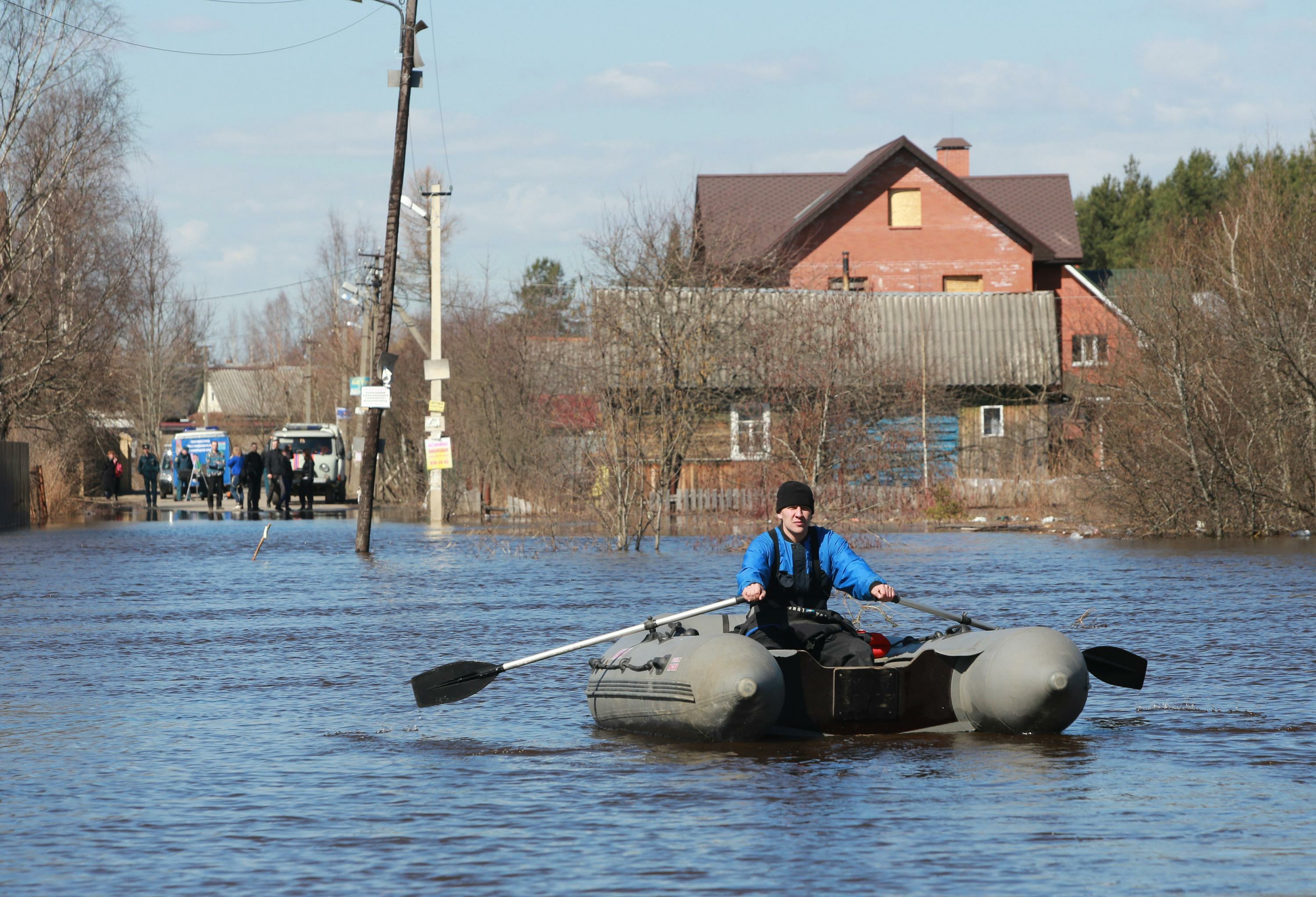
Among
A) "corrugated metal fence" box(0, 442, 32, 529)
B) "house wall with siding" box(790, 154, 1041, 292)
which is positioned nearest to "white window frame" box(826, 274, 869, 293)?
"house wall with siding" box(790, 154, 1041, 292)

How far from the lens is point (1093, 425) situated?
32.6 meters

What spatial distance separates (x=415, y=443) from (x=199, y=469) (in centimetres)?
984

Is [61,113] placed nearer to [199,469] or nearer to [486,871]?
[199,469]

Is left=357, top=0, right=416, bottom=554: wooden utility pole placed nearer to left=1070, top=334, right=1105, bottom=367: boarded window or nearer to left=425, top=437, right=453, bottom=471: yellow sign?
left=425, top=437, right=453, bottom=471: yellow sign

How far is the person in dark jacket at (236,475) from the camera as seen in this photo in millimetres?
50188

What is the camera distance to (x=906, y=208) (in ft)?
184

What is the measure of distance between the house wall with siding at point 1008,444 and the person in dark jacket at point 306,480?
18.0 metres

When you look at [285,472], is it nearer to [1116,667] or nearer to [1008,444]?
[1008,444]

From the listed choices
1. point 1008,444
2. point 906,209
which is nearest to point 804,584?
point 1008,444

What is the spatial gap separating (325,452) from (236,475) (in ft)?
10.9

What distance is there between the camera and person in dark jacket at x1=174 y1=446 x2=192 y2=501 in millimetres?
59250

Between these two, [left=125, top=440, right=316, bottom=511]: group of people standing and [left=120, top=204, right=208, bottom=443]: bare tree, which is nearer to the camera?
[left=125, top=440, right=316, bottom=511]: group of people standing

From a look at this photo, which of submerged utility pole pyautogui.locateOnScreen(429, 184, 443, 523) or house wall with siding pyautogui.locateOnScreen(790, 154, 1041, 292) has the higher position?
house wall with siding pyautogui.locateOnScreen(790, 154, 1041, 292)

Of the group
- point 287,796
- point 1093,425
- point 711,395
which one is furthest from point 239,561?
point 287,796
